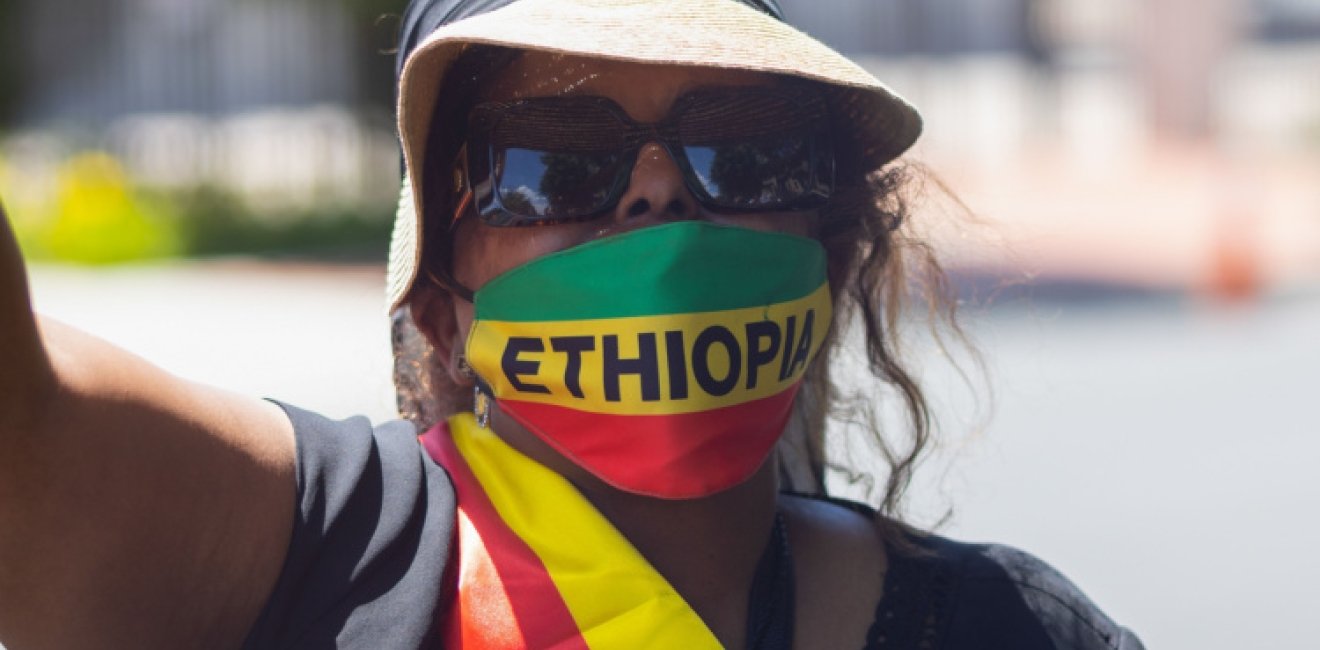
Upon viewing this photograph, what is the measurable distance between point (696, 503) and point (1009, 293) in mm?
9350

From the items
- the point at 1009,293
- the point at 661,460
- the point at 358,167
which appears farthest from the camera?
the point at 358,167

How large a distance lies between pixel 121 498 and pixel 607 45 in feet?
2.20

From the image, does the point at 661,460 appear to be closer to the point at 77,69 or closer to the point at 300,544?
the point at 300,544

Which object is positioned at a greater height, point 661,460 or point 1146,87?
point 661,460

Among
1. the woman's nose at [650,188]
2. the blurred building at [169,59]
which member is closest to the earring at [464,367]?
the woman's nose at [650,188]

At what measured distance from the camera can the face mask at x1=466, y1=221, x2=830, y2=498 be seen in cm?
185

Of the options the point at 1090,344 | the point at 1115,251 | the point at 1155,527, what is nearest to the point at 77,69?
the point at 1115,251

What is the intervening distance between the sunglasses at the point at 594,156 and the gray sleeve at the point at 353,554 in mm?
317

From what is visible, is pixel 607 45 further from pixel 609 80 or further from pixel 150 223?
pixel 150 223

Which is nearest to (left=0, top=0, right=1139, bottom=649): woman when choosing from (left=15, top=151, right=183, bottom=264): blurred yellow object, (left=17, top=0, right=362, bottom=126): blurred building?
(left=15, top=151, right=183, bottom=264): blurred yellow object

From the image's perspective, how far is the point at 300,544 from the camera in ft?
5.45

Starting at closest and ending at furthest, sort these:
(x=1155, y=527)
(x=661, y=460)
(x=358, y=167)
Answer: (x=661, y=460) < (x=1155, y=527) < (x=358, y=167)

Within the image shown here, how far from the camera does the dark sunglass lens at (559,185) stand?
1907 millimetres

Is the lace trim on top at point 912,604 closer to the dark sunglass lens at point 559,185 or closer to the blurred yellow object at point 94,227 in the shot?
the dark sunglass lens at point 559,185
